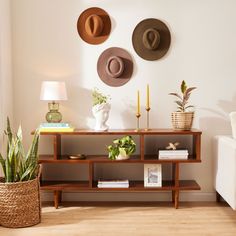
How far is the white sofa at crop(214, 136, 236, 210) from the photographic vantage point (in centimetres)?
282

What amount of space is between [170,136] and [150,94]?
16.8 inches

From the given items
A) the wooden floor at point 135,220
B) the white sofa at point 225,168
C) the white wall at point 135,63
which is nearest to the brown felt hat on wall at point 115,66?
the white wall at point 135,63

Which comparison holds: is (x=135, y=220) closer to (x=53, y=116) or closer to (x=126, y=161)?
(x=126, y=161)

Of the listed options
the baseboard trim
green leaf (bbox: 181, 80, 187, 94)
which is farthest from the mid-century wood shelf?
green leaf (bbox: 181, 80, 187, 94)

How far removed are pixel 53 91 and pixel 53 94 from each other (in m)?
0.03

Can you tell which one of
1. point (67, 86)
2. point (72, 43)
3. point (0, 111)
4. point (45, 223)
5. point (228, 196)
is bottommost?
point (45, 223)

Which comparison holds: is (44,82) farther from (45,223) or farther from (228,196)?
(228,196)

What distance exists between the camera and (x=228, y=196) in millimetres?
2941

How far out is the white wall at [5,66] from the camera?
3.21m

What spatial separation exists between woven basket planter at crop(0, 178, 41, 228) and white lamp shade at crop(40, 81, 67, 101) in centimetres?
76

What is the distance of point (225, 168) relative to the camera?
119 inches

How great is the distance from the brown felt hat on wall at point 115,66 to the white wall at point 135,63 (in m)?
0.05

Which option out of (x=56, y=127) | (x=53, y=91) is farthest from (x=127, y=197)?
(x=53, y=91)

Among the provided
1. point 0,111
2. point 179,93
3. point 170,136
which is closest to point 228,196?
point 170,136
